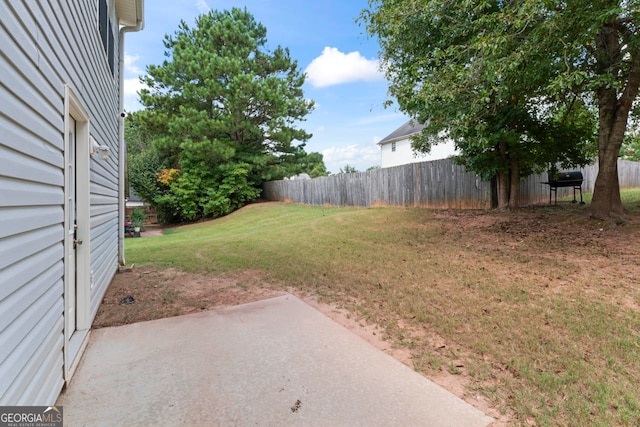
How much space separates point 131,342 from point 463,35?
6805 millimetres

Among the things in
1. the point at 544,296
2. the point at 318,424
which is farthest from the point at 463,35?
the point at 318,424

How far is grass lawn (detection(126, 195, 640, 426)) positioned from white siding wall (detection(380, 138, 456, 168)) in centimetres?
1545

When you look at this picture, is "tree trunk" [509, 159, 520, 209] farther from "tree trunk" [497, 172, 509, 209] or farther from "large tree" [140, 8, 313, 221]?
"large tree" [140, 8, 313, 221]

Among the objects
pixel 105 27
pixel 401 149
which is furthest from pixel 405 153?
pixel 105 27

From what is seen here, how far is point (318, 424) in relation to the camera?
1.85 meters

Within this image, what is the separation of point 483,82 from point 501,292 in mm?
3456

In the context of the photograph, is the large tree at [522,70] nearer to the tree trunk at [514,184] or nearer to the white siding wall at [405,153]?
the tree trunk at [514,184]

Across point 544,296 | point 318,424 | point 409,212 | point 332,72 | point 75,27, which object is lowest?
point 318,424

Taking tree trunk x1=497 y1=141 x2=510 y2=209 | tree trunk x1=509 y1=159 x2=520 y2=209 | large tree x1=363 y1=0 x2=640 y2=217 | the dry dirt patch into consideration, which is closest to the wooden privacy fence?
tree trunk x1=497 y1=141 x2=510 y2=209

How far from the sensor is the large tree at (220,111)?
15.8 meters

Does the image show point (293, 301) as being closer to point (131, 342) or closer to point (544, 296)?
point (131, 342)

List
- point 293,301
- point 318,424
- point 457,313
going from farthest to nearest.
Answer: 1. point 293,301
2. point 457,313
3. point 318,424

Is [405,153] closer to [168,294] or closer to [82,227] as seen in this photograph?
[168,294]

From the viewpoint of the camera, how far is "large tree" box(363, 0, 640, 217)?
4.35 m
